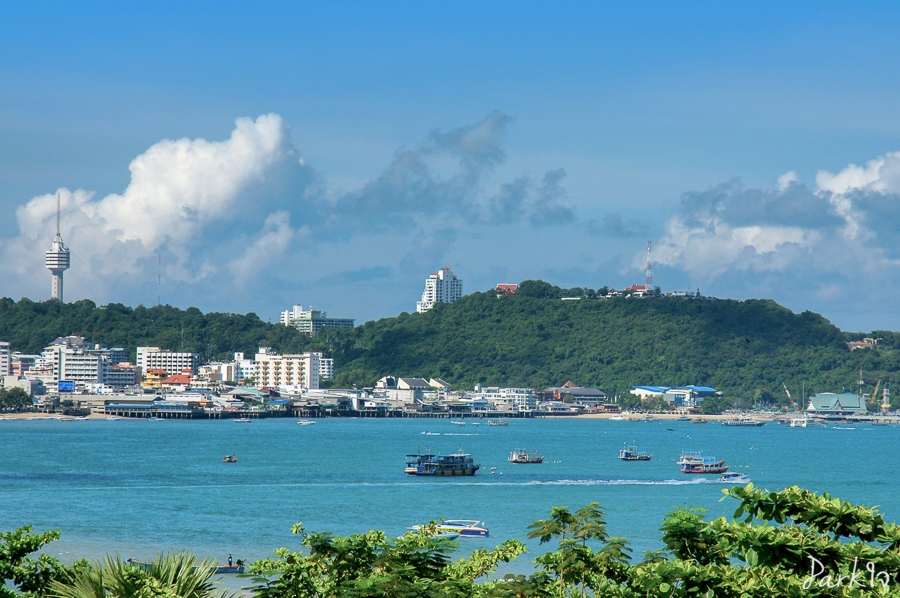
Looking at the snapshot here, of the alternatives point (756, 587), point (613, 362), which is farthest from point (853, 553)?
point (613, 362)

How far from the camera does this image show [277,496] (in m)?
44.5

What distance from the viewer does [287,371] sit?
552 ft

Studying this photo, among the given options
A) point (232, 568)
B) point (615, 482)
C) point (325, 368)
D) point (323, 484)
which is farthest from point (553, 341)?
point (232, 568)

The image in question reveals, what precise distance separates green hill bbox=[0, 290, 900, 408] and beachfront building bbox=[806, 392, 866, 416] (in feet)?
33.8

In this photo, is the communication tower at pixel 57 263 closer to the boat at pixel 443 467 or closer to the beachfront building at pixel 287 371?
the beachfront building at pixel 287 371

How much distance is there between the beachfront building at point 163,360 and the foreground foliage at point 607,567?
165 metres

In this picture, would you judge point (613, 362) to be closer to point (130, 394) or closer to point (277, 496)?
point (130, 394)

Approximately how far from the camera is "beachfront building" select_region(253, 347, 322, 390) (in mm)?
164750

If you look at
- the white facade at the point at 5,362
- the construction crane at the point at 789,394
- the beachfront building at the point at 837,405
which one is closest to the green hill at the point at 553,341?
the construction crane at the point at 789,394

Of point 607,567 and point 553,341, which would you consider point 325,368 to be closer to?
point 553,341

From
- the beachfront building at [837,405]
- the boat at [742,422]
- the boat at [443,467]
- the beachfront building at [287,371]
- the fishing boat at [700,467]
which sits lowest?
the boat at [742,422]

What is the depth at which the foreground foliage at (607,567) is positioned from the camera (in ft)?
28.6

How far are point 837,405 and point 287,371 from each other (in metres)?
82.0

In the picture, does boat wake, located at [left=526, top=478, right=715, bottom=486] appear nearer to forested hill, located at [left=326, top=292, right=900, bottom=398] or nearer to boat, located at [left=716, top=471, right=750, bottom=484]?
boat, located at [left=716, top=471, right=750, bottom=484]
